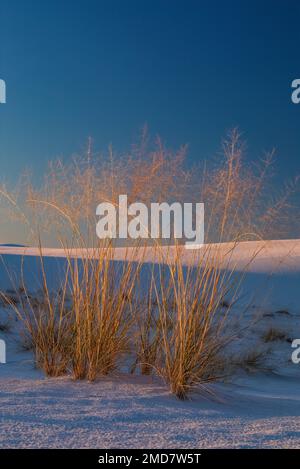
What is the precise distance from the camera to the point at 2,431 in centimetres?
176

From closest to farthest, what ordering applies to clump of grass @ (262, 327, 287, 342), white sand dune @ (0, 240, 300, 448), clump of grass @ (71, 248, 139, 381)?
white sand dune @ (0, 240, 300, 448) < clump of grass @ (71, 248, 139, 381) < clump of grass @ (262, 327, 287, 342)

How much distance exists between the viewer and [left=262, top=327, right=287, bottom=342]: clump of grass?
557cm

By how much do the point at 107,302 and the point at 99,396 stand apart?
566 mm

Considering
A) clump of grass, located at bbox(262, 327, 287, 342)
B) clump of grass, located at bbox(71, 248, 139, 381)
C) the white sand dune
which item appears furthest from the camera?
clump of grass, located at bbox(262, 327, 287, 342)

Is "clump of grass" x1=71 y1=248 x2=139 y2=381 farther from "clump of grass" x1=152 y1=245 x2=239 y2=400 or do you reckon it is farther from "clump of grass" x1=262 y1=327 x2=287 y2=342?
"clump of grass" x1=262 y1=327 x2=287 y2=342

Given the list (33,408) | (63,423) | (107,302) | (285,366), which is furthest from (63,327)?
(285,366)

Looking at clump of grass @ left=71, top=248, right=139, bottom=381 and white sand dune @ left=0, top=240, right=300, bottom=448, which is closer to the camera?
white sand dune @ left=0, top=240, right=300, bottom=448

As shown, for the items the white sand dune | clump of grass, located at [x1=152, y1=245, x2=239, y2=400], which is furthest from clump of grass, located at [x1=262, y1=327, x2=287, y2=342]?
clump of grass, located at [x1=152, y1=245, x2=239, y2=400]

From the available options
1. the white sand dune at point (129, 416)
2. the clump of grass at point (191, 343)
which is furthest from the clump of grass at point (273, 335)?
the clump of grass at point (191, 343)

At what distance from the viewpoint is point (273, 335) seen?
221 inches

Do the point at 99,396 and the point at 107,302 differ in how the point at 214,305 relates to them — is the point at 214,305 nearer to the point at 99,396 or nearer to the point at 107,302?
the point at 107,302

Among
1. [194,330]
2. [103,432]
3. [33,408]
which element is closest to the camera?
[103,432]

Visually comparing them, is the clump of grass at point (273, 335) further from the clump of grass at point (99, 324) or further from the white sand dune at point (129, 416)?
the clump of grass at point (99, 324)

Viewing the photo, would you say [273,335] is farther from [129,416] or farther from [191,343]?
[129,416]
